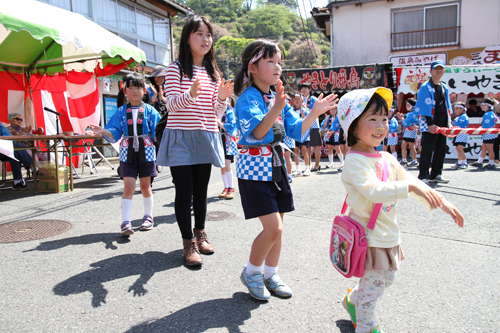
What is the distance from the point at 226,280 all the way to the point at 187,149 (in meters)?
1.10

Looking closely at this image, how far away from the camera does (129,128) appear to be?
4012mm

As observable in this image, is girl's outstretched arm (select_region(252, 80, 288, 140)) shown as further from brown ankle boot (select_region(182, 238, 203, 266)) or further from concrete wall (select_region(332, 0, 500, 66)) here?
concrete wall (select_region(332, 0, 500, 66))

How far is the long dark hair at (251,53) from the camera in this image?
231cm

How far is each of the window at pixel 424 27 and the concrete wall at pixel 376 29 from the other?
1.14 feet

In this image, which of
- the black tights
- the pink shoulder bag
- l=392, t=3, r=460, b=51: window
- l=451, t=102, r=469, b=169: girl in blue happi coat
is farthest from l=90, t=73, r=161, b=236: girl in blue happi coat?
l=392, t=3, r=460, b=51: window

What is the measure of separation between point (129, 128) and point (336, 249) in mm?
2862

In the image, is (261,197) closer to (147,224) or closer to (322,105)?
(322,105)

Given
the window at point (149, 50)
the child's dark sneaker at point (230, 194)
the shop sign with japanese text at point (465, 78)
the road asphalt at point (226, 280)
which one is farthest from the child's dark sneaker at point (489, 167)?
the window at point (149, 50)

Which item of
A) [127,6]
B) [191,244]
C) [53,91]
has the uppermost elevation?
[127,6]

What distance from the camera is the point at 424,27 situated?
1834 centimetres

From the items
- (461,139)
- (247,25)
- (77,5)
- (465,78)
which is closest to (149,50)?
(77,5)

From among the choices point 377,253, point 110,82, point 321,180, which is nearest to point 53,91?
point 110,82

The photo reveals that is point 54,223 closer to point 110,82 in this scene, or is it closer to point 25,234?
point 25,234

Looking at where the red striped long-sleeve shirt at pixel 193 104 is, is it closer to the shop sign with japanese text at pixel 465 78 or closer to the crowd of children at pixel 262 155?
the crowd of children at pixel 262 155
